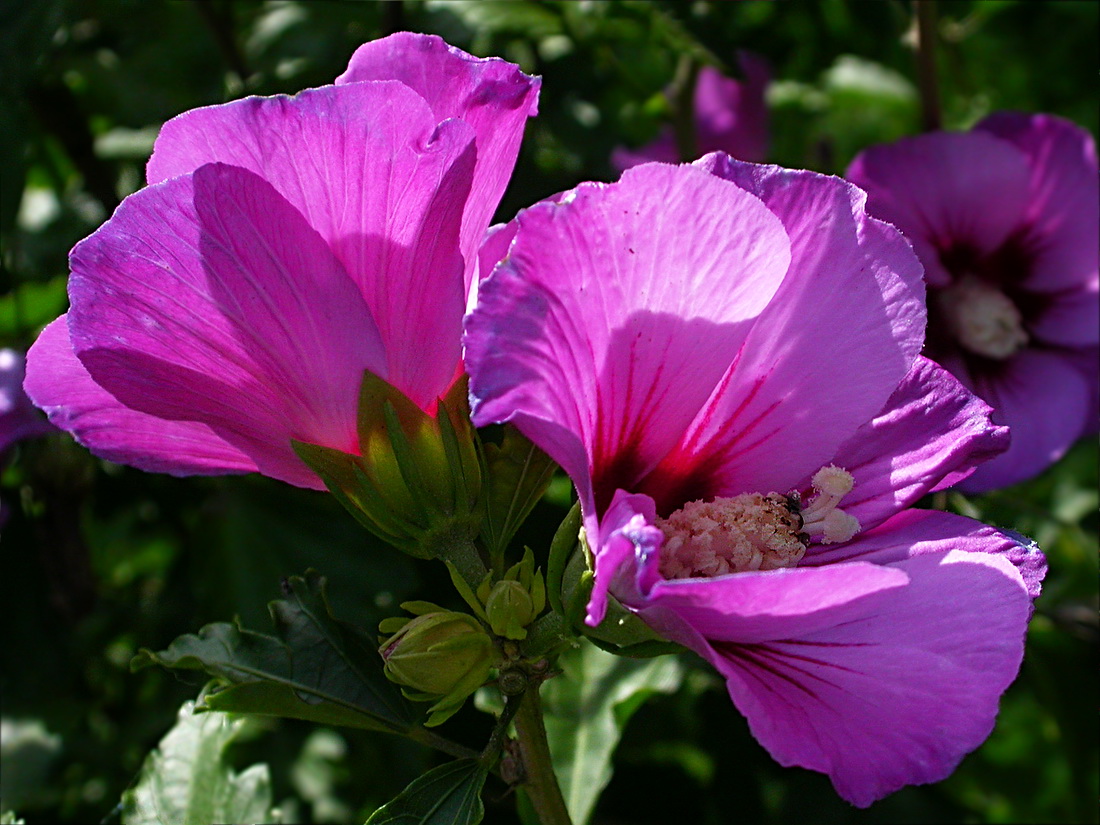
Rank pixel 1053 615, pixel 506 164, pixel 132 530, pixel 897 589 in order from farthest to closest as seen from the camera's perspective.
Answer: pixel 132 530, pixel 1053 615, pixel 506 164, pixel 897 589

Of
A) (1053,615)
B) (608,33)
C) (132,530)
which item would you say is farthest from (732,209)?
(132,530)

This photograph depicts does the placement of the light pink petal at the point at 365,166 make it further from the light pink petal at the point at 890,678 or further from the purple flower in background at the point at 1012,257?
the purple flower in background at the point at 1012,257

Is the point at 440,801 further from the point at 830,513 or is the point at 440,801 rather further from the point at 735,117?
the point at 735,117

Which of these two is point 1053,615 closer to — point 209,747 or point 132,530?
point 209,747

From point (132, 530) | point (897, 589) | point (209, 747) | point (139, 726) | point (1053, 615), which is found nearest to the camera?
point (897, 589)

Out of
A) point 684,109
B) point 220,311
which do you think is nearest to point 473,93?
point 220,311

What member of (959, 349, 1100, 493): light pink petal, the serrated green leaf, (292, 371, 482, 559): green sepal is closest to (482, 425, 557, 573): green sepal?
(292, 371, 482, 559): green sepal

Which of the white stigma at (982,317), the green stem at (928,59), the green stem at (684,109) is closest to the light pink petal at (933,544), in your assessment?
the white stigma at (982,317)

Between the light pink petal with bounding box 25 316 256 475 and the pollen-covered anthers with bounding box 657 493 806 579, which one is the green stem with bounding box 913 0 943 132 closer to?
the pollen-covered anthers with bounding box 657 493 806 579
